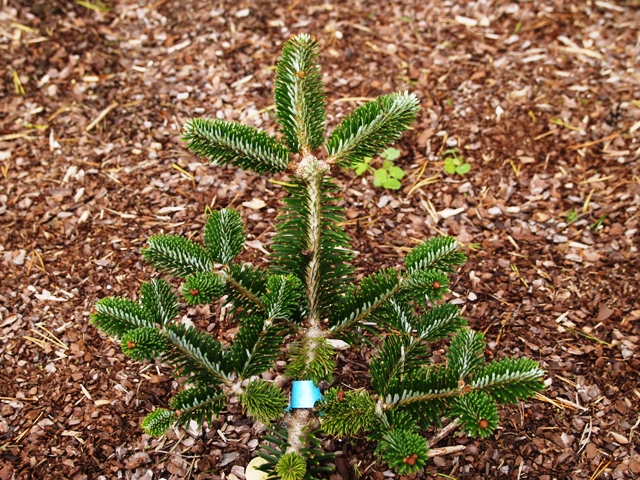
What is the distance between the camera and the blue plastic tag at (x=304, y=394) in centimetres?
164

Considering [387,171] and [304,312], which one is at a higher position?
[304,312]

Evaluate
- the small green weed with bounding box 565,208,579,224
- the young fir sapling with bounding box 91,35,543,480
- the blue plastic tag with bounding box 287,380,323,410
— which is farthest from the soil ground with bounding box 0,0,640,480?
the young fir sapling with bounding box 91,35,543,480

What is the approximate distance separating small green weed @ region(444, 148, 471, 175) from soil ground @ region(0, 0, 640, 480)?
3 centimetres

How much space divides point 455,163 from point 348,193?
0.56 m

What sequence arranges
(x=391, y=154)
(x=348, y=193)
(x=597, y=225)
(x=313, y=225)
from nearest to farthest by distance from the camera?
(x=313, y=225)
(x=597, y=225)
(x=348, y=193)
(x=391, y=154)

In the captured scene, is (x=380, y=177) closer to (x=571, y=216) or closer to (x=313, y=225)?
(x=571, y=216)

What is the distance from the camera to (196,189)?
274 centimetres

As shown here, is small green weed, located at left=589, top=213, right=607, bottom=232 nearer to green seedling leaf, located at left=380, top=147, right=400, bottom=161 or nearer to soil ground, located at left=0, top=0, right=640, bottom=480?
soil ground, located at left=0, top=0, right=640, bottom=480

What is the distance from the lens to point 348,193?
2.76 m

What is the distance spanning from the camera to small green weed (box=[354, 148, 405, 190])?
9.06 ft

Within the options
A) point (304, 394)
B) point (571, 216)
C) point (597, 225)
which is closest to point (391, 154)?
point (571, 216)

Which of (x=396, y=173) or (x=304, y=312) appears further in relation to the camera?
(x=396, y=173)

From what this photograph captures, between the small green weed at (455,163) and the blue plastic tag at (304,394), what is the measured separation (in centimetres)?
154

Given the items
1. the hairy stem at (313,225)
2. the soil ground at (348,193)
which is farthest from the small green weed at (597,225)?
the hairy stem at (313,225)
